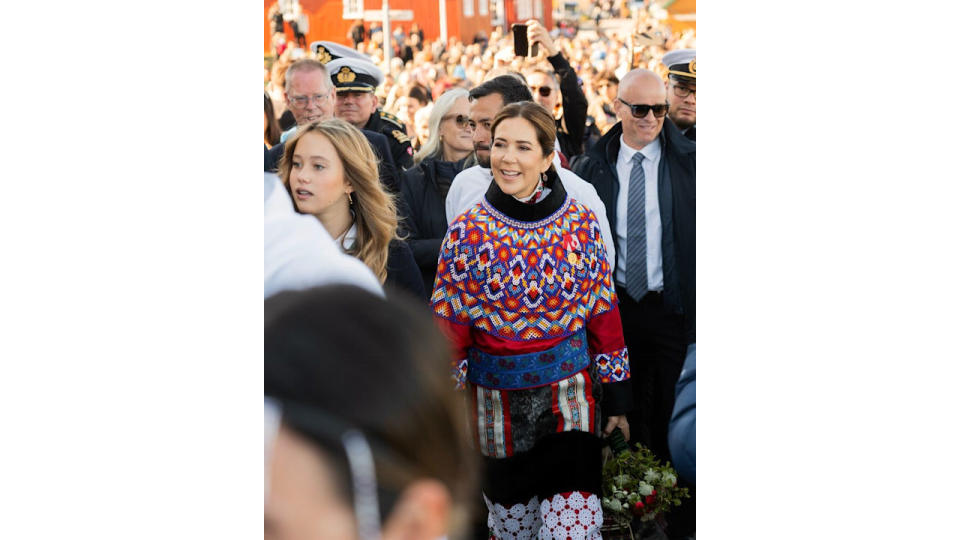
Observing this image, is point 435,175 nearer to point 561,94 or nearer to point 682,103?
point 561,94

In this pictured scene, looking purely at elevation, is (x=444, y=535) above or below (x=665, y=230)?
below

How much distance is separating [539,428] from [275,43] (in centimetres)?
162

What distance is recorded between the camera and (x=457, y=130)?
3.91 m

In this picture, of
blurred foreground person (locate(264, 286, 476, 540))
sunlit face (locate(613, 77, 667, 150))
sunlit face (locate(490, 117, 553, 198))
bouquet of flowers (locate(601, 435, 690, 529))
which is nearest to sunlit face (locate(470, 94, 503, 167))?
sunlit face (locate(490, 117, 553, 198))

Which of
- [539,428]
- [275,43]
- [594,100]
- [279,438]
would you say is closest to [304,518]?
[279,438]

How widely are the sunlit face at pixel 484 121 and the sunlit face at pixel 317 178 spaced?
509 millimetres

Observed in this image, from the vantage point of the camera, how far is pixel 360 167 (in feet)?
12.0

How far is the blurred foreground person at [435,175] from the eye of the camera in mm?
3797

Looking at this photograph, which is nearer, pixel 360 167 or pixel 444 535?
pixel 444 535

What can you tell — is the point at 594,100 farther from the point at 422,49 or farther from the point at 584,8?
the point at 422,49

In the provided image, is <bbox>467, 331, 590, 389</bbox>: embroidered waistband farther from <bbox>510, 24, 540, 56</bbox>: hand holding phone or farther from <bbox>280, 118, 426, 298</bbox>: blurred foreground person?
<bbox>510, 24, 540, 56</bbox>: hand holding phone

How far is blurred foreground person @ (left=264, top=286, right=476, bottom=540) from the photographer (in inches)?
79.8

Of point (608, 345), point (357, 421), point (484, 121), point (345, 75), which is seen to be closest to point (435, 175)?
point (484, 121)

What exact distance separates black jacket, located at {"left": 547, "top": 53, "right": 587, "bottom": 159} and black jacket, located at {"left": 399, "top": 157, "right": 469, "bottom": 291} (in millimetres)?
385
